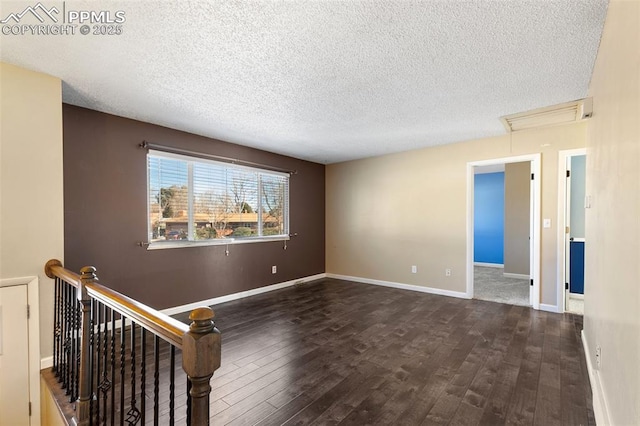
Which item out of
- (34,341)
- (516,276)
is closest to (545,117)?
(516,276)

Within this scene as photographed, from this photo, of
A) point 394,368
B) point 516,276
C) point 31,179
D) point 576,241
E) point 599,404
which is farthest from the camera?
point 516,276

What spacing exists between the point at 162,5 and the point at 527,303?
207 inches

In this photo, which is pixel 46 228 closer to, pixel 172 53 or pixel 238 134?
pixel 172 53

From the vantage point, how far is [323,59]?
84.7 inches

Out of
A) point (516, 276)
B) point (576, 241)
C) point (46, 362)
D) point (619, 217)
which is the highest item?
point (619, 217)

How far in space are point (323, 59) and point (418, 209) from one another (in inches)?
137

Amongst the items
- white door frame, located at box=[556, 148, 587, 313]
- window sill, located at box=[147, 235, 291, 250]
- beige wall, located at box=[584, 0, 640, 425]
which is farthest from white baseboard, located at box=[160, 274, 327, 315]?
beige wall, located at box=[584, 0, 640, 425]

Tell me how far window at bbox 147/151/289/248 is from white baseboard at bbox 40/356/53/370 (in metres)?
1.46

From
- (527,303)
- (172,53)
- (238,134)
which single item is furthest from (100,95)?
(527,303)

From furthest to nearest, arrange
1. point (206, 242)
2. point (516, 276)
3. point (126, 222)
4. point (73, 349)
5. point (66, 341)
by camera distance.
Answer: point (516, 276) < point (206, 242) < point (126, 222) < point (66, 341) < point (73, 349)

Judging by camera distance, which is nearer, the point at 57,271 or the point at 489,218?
the point at 57,271

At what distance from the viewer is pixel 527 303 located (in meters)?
4.15

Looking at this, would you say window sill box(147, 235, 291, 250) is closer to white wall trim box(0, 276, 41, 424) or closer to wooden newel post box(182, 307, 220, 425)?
white wall trim box(0, 276, 41, 424)

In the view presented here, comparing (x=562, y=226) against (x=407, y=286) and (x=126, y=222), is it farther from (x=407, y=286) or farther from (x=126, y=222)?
(x=126, y=222)
